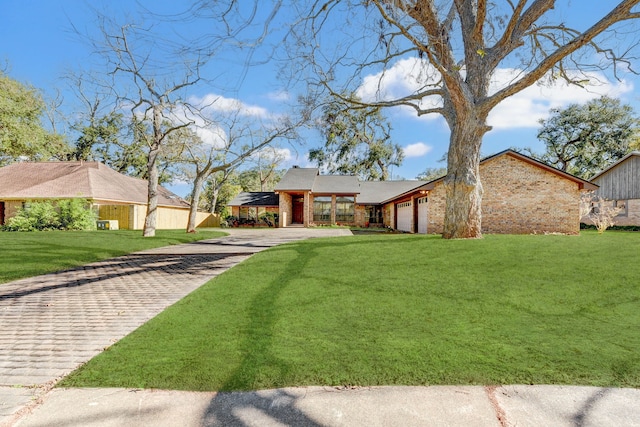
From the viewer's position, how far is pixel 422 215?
18.3 metres

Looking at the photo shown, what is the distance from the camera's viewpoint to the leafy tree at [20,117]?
20453 millimetres

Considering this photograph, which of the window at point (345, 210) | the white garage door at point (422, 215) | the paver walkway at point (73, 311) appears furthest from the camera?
the window at point (345, 210)

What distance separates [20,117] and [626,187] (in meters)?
43.5

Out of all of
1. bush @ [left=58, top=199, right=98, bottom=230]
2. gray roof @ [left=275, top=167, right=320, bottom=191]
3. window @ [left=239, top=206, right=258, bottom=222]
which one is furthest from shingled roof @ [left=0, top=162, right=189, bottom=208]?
gray roof @ [left=275, top=167, right=320, bottom=191]

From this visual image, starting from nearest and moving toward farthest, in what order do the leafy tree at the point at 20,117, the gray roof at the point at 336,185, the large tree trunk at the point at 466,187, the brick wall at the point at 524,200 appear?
1. the large tree trunk at the point at 466,187
2. the brick wall at the point at 524,200
3. the leafy tree at the point at 20,117
4. the gray roof at the point at 336,185

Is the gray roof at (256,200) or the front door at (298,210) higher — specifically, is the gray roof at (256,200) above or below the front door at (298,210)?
above

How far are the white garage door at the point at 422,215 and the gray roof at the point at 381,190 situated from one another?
1066 cm

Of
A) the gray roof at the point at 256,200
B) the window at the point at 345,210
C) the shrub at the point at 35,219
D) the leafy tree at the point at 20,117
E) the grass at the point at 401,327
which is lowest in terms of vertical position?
the grass at the point at 401,327

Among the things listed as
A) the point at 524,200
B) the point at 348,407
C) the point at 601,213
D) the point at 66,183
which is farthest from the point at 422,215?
the point at 66,183

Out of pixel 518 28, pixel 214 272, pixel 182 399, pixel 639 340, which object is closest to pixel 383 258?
pixel 214 272

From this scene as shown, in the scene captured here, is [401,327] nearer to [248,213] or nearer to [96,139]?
[248,213]

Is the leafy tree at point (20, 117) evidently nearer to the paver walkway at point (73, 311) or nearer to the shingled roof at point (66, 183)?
the shingled roof at point (66, 183)

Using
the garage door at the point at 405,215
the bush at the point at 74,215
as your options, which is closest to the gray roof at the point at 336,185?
the garage door at the point at 405,215

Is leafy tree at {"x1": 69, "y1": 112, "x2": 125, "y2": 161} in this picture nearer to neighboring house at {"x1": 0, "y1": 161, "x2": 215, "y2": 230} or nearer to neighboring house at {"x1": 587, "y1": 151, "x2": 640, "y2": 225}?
neighboring house at {"x1": 0, "y1": 161, "x2": 215, "y2": 230}
